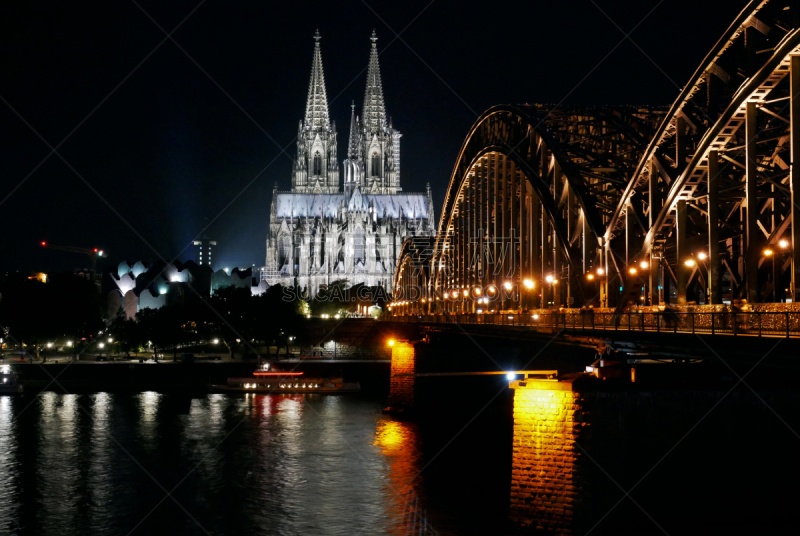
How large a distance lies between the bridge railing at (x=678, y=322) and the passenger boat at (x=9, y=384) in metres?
50.3

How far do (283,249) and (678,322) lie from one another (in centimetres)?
17184

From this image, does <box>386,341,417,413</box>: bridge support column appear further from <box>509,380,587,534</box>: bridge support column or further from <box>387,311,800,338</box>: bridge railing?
<box>509,380,587,534</box>: bridge support column

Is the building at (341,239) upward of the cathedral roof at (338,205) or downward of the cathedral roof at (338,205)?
downward

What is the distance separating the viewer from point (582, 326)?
28.8 metres

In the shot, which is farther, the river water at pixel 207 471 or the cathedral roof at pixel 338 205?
the cathedral roof at pixel 338 205

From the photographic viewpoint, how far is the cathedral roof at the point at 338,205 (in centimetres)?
19662

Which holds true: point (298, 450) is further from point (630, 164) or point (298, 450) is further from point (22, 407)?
point (22, 407)

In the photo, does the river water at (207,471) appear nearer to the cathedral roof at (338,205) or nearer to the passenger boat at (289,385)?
the passenger boat at (289,385)

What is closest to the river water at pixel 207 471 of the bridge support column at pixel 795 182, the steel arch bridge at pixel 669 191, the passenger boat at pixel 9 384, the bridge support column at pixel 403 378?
the bridge support column at pixel 403 378

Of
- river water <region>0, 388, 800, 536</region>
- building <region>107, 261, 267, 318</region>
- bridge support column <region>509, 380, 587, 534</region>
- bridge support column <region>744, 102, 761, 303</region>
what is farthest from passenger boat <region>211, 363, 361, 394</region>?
building <region>107, 261, 267, 318</region>

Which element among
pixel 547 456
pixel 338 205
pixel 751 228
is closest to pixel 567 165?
pixel 547 456

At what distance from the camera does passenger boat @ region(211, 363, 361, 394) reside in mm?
78250

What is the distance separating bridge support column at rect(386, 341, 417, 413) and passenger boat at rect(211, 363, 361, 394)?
10.4 meters

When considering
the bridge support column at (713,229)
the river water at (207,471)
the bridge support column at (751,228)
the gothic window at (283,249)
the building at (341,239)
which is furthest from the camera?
the gothic window at (283,249)
